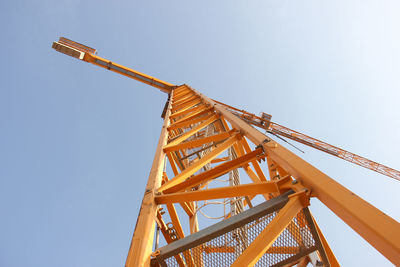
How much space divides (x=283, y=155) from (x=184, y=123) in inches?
146

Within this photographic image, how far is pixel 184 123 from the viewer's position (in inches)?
243

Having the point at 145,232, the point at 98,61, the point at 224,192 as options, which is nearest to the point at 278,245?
the point at 224,192

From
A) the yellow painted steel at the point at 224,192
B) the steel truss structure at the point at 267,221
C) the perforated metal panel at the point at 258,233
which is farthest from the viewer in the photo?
the yellow painted steel at the point at 224,192

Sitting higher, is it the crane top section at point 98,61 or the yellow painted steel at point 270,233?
the crane top section at point 98,61

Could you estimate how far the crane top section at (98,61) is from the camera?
15646 millimetres

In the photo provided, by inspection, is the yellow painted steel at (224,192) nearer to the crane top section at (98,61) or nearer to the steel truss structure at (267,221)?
Result: the steel truss structure at (267,221)

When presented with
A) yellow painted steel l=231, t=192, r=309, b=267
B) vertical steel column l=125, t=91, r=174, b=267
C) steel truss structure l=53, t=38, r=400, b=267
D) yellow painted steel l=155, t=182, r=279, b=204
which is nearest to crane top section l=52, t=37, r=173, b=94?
steel truss structure l=53, t=38, r=400, b=267

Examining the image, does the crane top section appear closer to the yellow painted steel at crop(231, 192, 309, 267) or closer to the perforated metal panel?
the perforated metal panel

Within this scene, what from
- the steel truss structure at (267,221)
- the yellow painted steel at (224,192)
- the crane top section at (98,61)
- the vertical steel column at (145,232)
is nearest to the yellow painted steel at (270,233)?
the steel truss structure at (267,221)

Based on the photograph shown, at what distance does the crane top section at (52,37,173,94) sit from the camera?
1565 cm

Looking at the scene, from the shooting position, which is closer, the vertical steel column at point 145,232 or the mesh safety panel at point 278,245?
the vertical steel column at point 145,232

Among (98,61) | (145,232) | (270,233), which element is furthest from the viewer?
(98,61)

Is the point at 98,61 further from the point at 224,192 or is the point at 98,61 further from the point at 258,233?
the point at 258,233

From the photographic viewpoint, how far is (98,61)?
16719 millimetres
